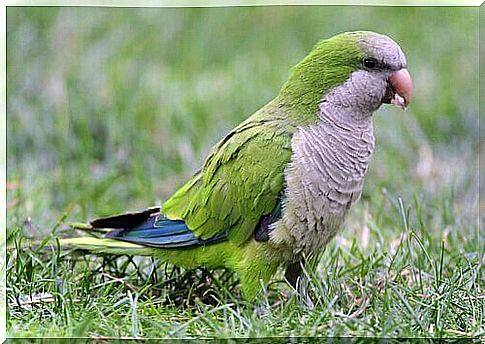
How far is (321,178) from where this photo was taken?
2771mm

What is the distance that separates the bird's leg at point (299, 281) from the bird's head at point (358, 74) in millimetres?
570

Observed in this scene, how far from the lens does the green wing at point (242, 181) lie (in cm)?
279

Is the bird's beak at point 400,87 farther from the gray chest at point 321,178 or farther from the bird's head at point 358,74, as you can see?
the gray chest at point 321,178

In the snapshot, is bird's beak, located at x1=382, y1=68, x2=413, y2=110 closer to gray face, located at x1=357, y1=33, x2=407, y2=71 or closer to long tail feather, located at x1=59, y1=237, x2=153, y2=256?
gray face, located at x1=357, y1=33, x2=407, y2=71

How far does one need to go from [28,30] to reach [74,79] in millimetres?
737

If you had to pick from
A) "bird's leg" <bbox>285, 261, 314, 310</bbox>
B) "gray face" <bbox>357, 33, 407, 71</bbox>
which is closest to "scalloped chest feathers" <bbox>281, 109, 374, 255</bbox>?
"bird's leg" <bbox>285, 261, 314, 310</bbox>

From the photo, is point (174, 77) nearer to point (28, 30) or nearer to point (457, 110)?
point (28, 30)

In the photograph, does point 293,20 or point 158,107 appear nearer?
point 293,20

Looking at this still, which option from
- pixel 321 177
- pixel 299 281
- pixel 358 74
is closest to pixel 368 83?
pixel 358 74

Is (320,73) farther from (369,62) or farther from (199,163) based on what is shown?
(199,163)

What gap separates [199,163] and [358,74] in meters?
2.02

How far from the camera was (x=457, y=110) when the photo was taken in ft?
15.5

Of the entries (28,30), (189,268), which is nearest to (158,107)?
(28,30)

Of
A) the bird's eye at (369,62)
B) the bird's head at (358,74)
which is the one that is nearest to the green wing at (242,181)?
the bird's head at (358,74)
